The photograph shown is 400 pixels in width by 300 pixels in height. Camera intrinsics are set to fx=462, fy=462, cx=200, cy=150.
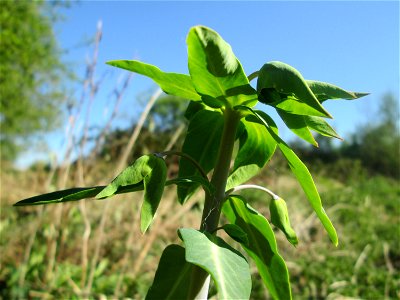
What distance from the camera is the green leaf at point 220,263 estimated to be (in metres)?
0.35

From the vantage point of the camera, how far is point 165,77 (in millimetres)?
476

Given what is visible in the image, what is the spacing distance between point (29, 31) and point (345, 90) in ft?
38.1

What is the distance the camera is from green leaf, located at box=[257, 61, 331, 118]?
37cm

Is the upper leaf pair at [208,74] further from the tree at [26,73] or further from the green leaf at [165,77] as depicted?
the tree at [26,73]

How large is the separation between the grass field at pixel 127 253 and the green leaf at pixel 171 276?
1.11m

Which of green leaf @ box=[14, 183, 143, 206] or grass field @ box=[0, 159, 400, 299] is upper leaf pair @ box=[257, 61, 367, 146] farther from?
grass field @ box=[0, 159, 400, 299]

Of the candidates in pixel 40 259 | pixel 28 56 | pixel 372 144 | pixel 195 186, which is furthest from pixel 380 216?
pixel 28 56

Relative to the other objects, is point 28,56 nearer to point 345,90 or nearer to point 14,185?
point 14,185

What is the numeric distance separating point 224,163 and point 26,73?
1180 cm

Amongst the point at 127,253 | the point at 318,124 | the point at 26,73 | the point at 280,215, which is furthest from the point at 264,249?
the point at 26,73

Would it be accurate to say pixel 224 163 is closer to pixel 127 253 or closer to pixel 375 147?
pixel 127 253

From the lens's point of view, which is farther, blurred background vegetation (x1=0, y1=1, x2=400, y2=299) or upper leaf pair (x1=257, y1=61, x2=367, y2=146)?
blurred background vegetation (x1=0, y1=1, x2=400, y2=299)

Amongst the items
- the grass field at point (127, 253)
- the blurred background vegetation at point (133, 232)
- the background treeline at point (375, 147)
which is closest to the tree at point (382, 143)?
the background treeline at point (375, 147)

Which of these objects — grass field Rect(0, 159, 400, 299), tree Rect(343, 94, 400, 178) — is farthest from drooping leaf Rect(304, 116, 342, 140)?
tree Rect(343, 94, 400, 178)
